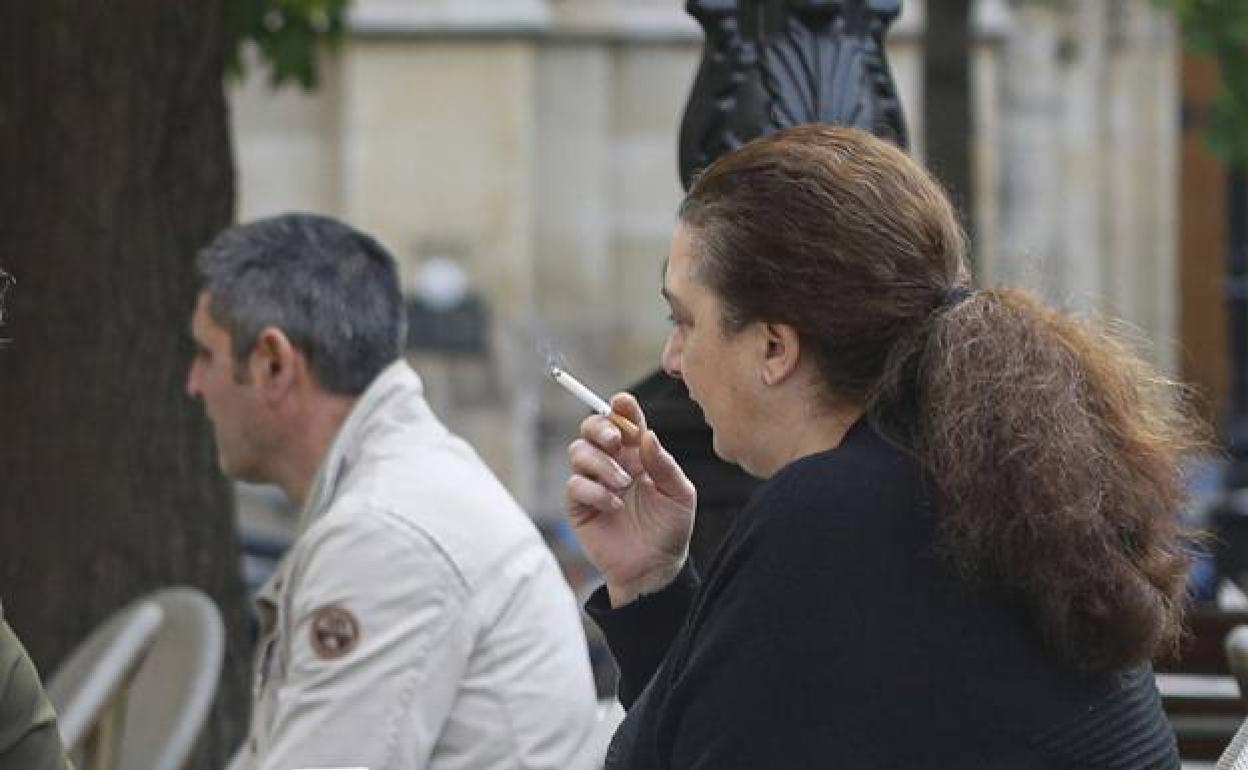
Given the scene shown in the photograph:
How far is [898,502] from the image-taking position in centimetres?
285

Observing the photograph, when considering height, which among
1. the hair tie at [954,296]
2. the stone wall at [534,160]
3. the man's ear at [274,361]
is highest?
the hair tie at [954,296]

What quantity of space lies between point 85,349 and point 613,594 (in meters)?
2.77

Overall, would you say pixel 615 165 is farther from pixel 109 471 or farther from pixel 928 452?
pixel 928 452

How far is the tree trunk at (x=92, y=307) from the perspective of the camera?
231 inches

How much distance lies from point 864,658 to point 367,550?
143 cm

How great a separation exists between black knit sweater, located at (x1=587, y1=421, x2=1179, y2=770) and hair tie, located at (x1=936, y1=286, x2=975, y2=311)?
0.66ft

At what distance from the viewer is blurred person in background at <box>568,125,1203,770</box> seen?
2809 mm

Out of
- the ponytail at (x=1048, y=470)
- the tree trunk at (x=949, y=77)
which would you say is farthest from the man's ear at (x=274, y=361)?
the tree trunk at (x=949, y=77)

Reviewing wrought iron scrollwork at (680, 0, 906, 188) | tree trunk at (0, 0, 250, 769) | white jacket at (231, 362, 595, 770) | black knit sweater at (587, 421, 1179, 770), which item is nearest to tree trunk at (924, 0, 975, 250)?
tree trunk at (0, 0, 250, 769)

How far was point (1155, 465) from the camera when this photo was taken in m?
2.92

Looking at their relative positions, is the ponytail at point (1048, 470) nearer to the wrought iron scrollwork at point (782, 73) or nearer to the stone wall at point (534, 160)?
the wrought iron scrollwork at point (782, 73)

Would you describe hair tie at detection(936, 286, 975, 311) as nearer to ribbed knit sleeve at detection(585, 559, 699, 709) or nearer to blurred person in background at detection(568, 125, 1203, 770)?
blurred person in background at detection(568, 125, 1203, 770)

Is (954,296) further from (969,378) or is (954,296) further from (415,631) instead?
(415,631)

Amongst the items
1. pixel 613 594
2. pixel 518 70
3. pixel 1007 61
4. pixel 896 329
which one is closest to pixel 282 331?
pixel 613 594
